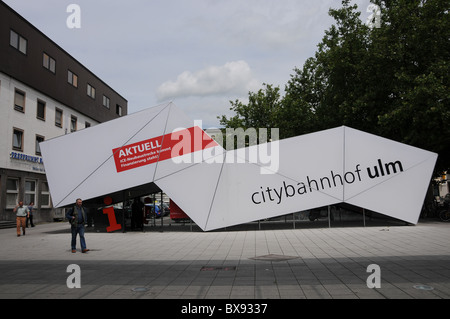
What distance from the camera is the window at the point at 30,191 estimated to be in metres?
27.7

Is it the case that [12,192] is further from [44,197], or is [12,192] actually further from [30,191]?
[44,197]

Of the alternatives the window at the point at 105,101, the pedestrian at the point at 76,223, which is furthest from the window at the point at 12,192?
the window at the point at 105,101

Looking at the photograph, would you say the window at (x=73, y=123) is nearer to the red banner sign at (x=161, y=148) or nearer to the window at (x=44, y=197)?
the window at (x=44, y=197)

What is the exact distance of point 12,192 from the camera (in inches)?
1017

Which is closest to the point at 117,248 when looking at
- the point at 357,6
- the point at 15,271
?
the point at 15,271

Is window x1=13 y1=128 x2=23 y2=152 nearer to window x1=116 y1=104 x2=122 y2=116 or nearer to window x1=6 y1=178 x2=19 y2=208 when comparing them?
window x1=6 y1=178 x2=19 y2=208

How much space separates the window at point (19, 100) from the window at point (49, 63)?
4.04 meters

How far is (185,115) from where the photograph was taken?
19.2m

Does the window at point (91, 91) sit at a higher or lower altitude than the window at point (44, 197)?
higher

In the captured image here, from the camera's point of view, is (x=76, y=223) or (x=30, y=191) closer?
(x=76, y=223)

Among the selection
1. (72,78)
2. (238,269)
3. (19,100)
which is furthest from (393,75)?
(72,78)

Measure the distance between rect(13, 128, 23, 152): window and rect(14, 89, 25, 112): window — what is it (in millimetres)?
1460

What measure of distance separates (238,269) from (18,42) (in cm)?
2525
